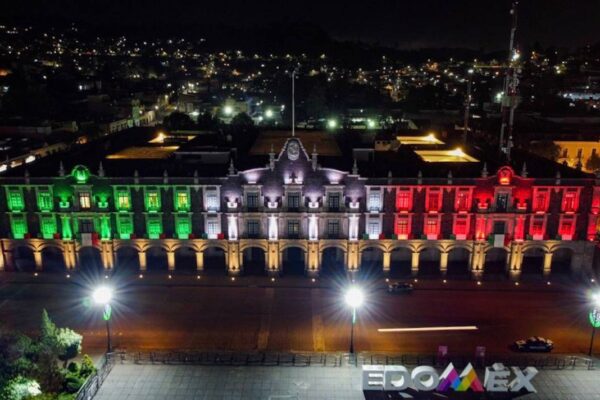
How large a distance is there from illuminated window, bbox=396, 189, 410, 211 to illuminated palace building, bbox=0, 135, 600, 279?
13 centimetres

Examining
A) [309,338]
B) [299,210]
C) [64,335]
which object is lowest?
[309,338]

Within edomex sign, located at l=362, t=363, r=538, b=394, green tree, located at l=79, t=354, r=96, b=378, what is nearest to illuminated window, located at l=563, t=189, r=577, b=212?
edomex sign, located at l=362, t=363, r=538, b=394

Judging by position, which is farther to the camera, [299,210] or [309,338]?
[299,210]

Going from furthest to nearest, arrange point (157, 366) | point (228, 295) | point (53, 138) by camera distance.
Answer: point (53, 138)
point (228, 295)
point (157, 366)

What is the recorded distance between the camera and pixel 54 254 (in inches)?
3019

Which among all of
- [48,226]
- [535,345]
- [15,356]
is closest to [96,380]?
[15,356]

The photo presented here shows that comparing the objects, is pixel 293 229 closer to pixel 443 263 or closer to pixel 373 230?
pixel 373 230

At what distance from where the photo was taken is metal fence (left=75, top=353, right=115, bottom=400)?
42.8 m

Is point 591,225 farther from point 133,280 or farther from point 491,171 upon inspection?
point 133,280

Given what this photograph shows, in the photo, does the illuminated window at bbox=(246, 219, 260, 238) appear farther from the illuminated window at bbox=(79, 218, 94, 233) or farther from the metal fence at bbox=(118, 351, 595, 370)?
the metal fence at bbox=(118, 351, 595, 370)

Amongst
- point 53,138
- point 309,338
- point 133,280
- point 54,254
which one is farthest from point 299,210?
point 53,138

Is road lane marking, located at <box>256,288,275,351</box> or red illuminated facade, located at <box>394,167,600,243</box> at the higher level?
red illuminated facade, located at <box>394,167,600,243</box>

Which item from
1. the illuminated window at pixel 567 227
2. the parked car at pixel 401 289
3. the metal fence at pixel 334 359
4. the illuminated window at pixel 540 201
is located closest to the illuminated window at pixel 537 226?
the illuminated window at pixel 540 201

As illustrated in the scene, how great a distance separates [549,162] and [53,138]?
302 feet
